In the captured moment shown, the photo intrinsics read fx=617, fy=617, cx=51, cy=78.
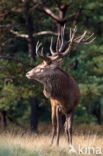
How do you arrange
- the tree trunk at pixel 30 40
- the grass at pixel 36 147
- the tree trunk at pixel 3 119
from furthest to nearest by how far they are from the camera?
1. the tree trunk at pixel 3 119
2. the tree trunk at pixel 30 40
3. the grass at pixel 36 147

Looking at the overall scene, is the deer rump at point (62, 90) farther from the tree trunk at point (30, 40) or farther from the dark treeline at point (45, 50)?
the tree trunk at point (30, 40)

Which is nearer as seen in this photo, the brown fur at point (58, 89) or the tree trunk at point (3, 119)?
the brown fur at point (58, 89)

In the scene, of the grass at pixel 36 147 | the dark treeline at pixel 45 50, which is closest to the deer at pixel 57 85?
the grass at pixel 36 147

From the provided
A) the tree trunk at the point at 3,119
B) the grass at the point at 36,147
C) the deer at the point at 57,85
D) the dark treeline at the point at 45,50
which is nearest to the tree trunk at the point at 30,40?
the dark treeline at the point at 45,50

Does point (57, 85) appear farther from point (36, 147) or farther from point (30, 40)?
point (30, 40)

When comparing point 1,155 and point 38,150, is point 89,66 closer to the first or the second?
point 38,150

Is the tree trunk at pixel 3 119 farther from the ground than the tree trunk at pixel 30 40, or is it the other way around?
the tree trunk at pixel 30 40

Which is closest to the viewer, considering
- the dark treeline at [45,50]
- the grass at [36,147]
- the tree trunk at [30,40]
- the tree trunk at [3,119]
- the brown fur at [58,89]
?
the grass at [36,147]

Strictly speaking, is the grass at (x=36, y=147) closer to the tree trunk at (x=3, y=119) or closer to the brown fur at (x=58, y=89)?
the brown fur at (x=58, y=89)

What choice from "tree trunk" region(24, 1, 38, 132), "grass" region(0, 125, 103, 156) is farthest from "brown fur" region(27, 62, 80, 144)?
"tree trunk" region(24, 1, 38, 132)

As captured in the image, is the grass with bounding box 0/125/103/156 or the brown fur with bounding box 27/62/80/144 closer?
the grass with bounding box 0/125/103/156

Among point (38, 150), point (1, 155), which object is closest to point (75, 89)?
point (38, 150)

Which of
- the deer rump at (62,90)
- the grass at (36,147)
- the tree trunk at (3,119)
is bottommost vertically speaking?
the tree trunk at (3,119)

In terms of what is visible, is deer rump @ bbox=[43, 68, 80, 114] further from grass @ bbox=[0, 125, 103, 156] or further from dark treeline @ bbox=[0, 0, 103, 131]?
dark treeline @ bbox=[0, 0, 103, 131]
